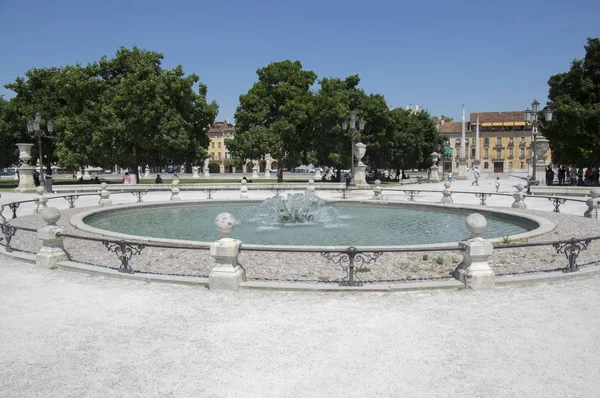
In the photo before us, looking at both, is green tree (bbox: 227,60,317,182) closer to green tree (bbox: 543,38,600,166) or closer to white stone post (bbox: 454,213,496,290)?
green tree (bbox: 543,38,600,166)

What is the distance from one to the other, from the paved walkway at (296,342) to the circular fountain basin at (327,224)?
429 centimetres

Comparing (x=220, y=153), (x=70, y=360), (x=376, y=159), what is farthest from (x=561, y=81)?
(x=220, y=153)

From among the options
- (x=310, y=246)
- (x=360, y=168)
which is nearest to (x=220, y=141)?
(x=360, y=168)

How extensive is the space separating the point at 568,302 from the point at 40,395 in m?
7.12

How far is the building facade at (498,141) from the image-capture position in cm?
10300

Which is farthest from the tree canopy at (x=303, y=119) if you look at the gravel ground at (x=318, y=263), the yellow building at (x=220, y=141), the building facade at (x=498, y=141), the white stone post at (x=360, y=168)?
the yellow building at (x=220, y=141)

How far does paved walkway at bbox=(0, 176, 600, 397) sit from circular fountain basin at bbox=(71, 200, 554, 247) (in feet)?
14.1

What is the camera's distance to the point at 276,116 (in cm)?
4581

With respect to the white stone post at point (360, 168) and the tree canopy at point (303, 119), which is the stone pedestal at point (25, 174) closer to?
the tree canopy at point (303, 119)

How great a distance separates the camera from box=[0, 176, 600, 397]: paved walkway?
436 cm

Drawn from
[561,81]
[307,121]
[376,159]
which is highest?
[561,81]

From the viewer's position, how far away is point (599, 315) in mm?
6309

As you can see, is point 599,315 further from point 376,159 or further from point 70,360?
point 376,159

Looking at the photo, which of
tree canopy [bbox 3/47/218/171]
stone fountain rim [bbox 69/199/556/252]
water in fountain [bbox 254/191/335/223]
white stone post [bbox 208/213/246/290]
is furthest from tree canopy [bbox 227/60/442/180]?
white stone post [bbox 208/213/246/290]
